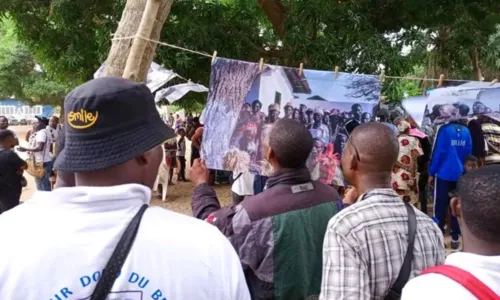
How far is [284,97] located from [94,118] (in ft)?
10.4

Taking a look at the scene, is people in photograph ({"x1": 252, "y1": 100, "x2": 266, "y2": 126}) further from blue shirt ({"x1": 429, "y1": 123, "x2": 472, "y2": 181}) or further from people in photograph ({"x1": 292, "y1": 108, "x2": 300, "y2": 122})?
blue shirt ({"x1": 429, "y1": 123, "x2": 472, "y2": 181})

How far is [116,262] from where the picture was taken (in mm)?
968

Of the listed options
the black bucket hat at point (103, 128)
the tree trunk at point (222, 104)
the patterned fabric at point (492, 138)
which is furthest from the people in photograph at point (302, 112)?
the black bucket hat at point (103, 128)

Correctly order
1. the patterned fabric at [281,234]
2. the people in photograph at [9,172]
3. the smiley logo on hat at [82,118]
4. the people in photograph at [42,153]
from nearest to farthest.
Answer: the smiley logo on hat at [82,118] < the patterned fabric at [281,234] < the people in photograph at [9,172] < the people in photograph at [42,153]

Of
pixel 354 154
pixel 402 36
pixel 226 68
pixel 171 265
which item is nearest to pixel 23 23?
pixel 226 68

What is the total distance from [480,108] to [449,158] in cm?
104

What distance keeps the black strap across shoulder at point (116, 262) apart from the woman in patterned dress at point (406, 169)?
514 cm

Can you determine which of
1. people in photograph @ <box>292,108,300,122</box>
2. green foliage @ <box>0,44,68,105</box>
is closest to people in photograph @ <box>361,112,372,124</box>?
people in photograph @ <box>292,108,300,122</box>

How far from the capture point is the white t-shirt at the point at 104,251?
3.16ft

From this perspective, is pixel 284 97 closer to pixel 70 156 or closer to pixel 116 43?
pixel 116 43

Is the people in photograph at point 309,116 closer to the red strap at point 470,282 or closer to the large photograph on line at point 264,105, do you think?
the large photograph on line at point 264,105

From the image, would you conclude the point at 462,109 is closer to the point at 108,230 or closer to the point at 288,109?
the point at 288,109

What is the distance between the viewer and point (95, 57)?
8.06 metres

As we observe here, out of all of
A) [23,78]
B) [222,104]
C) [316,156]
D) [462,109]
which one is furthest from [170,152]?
[23,78]
